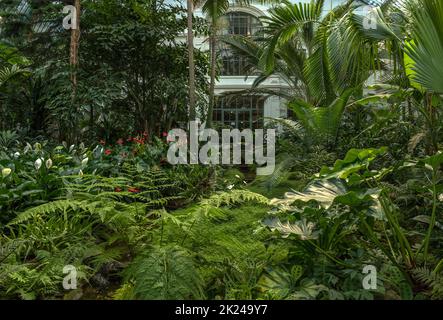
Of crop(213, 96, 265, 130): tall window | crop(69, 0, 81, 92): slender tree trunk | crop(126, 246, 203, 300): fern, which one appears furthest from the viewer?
crop(213, 96, 265, 130): tall window

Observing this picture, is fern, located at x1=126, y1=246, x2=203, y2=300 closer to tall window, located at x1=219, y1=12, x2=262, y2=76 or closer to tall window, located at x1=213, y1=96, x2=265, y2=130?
tall window, located at x1=219, y1=12, x2=262, y2=76

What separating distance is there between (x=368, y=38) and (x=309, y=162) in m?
2.06

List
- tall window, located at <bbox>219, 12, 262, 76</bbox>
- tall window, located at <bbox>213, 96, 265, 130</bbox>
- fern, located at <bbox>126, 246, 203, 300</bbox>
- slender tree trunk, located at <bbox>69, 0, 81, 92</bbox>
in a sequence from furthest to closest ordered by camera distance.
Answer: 1. tall window, located at <bbox>213, 96, 265, 130</bbox>
2. tall window, located at <bbox>219, 12, 262, 76</bbox>
3. slender tree trunk, located at <bbox>69, 0, 81, 92</bbox>
4. fern, located at <bbox>126, 246, 203, 300</bbox>

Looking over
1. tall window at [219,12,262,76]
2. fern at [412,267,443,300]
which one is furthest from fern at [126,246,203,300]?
tall window at [219,12,262,76]

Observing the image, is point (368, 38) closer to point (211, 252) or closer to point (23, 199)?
point (211, 252)

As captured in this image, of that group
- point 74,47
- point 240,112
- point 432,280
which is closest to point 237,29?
point 240,112

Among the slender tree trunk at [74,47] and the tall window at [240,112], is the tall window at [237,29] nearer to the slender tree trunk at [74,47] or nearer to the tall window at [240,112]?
the tall window at [240,112]

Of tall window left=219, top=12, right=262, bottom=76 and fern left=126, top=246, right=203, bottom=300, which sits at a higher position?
tall window left=219, top=12, right=262, bottom=76

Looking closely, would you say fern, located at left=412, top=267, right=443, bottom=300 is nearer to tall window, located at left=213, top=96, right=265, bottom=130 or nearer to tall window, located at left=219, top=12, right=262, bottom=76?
tall window, located at left=219, top=12, right=262, bottom=76

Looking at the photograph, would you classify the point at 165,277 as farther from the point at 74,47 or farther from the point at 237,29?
the point at 237,29

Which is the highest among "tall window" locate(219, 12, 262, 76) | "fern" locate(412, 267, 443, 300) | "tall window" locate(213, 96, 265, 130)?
"tall window" locate(219, 12, 262, 76)

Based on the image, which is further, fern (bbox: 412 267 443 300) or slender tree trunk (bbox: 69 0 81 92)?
slender tree trunk (bbox: 69 0 81 92)

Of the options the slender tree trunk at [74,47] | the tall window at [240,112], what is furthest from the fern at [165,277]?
the tall window at [240,112]
